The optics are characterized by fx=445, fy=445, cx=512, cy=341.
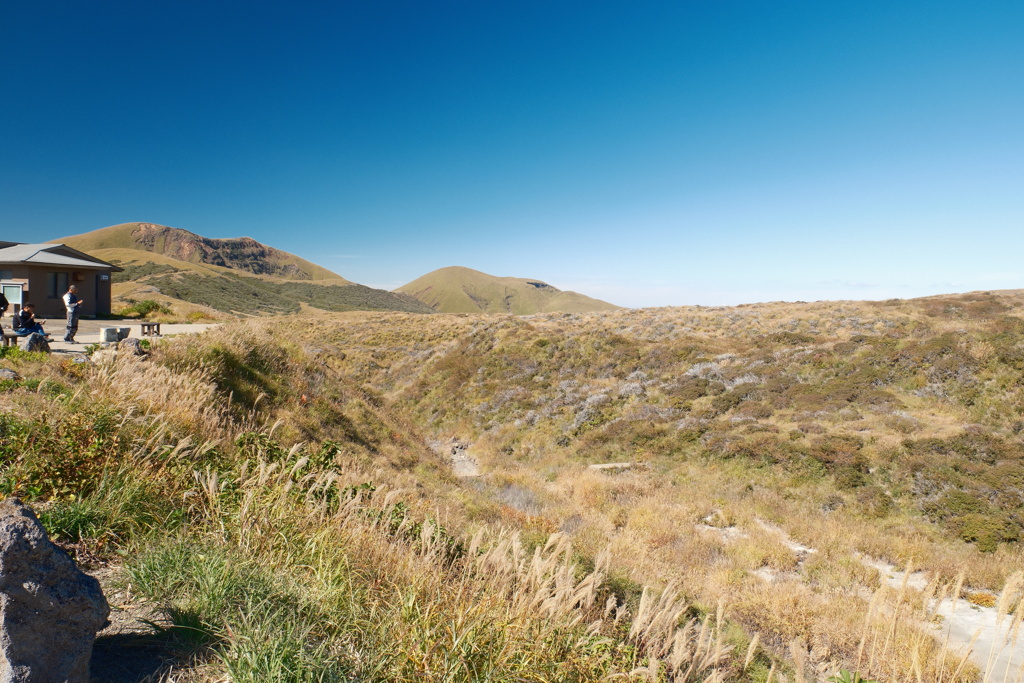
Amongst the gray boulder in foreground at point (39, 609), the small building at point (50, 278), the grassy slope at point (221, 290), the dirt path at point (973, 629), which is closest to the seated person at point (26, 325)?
the gray boulder in foreground at point (39, 609)

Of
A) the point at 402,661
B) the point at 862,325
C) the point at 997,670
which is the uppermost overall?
the point at 862,325

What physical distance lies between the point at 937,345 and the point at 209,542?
2381 cm

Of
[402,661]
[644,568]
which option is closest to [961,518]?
[644,568]

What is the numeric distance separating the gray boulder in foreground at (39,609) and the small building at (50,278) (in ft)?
97.3

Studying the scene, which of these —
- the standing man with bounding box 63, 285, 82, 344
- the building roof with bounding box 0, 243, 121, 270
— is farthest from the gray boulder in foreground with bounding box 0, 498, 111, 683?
the building roof with bounding box 0, 243, 121, 270

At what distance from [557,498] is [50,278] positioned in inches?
1264

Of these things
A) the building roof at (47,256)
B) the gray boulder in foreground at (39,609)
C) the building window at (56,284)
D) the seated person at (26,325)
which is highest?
the building roof at (47,256)

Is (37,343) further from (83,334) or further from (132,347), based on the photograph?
(83,334)

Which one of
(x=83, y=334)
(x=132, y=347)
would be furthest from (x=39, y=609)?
(x=83, y=334)

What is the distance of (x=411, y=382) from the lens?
25.7 meters

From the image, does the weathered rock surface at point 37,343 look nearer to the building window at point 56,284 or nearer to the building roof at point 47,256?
the building roof at point 47,256

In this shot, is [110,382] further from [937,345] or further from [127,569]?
[937,345]

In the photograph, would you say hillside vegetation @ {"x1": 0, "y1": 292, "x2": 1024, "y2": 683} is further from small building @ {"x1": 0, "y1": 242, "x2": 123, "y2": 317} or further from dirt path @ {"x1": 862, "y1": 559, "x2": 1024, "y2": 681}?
small building @ {"x1": 0, "y1": 242, "x2": 123, "y2": 317}

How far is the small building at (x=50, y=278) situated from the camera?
2398cm
